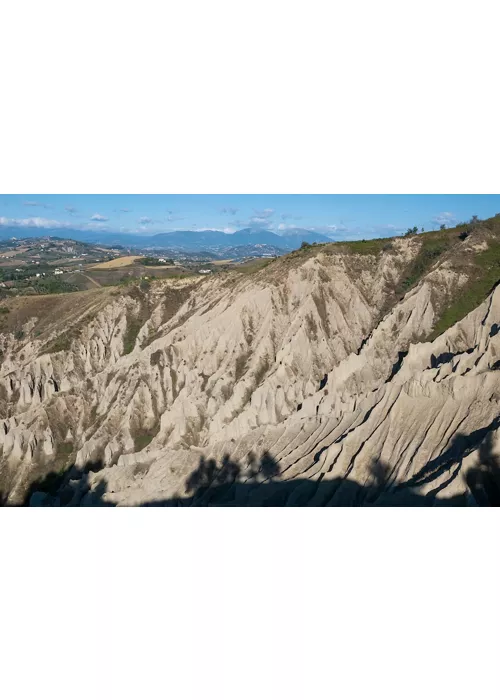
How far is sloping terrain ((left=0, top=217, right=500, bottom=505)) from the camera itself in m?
14.2

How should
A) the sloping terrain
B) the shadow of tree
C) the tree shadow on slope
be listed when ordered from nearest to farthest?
the shadow of tree, the sloping terrain, the tree shadow on slope

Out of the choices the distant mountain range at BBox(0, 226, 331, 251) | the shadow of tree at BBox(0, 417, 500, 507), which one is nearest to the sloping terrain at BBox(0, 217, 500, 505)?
the shadow of tree at BBox(0, 417, 500, 507)

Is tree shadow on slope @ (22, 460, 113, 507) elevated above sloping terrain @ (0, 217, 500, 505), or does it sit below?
below

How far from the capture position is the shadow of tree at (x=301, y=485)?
35.8 ft

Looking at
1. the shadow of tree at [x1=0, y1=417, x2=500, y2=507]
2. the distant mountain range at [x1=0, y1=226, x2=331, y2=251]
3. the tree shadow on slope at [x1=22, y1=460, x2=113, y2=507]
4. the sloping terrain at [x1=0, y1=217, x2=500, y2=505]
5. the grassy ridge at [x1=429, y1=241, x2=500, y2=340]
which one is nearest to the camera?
the shadow of tree at [x1=0, y1=417, x2=500, y2=507]

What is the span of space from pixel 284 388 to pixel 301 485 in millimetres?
8327

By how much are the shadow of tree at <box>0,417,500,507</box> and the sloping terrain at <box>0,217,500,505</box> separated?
2.5 inches

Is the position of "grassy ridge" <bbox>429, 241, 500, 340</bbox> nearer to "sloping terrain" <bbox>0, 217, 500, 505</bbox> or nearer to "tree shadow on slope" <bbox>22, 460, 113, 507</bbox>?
"sloping terrain" <bbox>0, 217, 500, 505</bbox>

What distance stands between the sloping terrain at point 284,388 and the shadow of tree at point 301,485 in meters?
0.06

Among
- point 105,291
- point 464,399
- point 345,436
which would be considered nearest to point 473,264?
point 464,399

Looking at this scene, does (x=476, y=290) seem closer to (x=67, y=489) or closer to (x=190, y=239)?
(x=67, y=489)

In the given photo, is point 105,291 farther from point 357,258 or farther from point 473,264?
point 473,264

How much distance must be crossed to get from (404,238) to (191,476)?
25.3 metres

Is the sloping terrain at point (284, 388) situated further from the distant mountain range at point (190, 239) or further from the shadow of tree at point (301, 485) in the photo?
the distant mountain range at point (190, 239)
